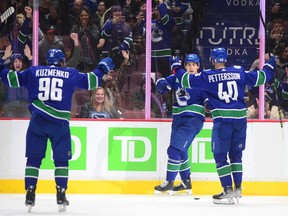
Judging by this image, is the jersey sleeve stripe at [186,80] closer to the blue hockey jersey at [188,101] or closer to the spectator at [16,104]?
the blue hockey jersey at [188,101]

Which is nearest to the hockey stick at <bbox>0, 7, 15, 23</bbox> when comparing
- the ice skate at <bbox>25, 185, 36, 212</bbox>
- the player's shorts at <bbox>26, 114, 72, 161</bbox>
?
the player's shorts at <bbox>26, 114, 72, 161</bbox>

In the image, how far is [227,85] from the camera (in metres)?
8.62

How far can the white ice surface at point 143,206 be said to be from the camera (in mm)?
7941

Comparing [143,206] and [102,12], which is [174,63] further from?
[143,206]

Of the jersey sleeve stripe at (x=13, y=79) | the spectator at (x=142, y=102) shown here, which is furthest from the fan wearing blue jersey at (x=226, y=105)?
the jersey sleeve stripe at (x=13, y=79)

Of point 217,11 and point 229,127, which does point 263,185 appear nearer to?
point 229,127

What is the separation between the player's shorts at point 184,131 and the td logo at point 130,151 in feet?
1.09

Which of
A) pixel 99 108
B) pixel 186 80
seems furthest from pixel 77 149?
pixel 186 80

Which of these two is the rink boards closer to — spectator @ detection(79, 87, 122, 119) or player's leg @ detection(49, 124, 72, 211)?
spectator @ detection(79, 87, 122, 119)

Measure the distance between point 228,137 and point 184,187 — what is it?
1.15m

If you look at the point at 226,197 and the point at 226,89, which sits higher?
the point at 226,89

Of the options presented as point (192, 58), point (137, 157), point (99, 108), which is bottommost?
point (137, 157)

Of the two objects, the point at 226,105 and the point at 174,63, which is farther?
the point at 174,63

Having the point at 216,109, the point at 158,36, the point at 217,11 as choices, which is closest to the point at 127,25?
the point at 158,36
